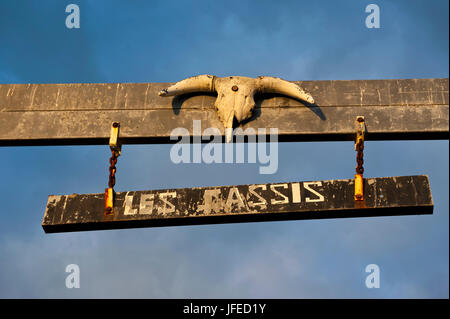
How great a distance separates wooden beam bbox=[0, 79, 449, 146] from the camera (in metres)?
11.3

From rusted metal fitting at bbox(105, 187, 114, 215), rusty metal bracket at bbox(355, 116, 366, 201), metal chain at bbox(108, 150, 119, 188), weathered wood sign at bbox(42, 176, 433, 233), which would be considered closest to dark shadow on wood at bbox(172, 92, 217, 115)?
metal chain at bbox(108, 150, 119, 188)

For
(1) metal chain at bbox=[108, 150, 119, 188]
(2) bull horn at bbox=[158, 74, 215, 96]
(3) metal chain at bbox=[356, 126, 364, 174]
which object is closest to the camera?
(3) metal chain at bbox=[356, 126, 364, 174]

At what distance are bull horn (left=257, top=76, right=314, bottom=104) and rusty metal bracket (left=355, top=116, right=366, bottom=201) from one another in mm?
582

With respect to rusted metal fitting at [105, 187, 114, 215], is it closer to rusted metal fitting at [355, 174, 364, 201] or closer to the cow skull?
the cow skull

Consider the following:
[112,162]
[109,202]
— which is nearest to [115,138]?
[112,162]

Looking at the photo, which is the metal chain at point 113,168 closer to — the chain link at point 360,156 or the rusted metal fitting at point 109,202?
the rusted metal fitting at point 109,202

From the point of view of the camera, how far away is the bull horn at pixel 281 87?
1136cm

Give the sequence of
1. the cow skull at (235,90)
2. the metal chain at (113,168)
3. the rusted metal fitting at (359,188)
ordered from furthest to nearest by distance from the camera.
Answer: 1. the cow skull at (235,90)
2. the metal chain at (113,168)
3. the rusted metal fitting at (359,188)

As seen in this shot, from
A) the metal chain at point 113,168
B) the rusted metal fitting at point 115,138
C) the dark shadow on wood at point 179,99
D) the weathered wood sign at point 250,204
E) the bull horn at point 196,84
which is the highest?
the bull horn at point 196,84

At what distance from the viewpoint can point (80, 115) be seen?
11.7 meters

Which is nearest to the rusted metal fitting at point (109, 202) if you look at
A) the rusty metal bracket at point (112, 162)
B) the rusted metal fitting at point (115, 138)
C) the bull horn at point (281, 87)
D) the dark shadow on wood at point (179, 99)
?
the rusty metal bracket at point (112, 162)
